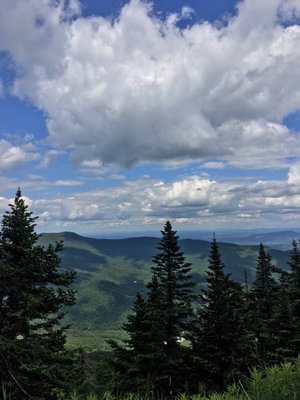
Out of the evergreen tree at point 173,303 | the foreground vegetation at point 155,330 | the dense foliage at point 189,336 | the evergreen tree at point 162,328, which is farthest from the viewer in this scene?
the evergreen tree at point 173,303

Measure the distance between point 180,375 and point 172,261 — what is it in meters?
8.64

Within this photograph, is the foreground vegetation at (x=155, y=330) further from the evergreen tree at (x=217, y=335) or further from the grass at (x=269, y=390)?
the grass at (x=269, y=390)

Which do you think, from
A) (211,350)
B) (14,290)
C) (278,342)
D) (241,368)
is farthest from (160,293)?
(14,290)

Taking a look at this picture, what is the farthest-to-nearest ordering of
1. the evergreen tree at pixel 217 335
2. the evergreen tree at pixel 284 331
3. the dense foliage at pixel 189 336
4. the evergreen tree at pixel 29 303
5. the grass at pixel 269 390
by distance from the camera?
the evergreen tree at pixel 284 331, the dense foliage at pixel 189 336, the evergreen tree at pixel 217 335, the evergreen tree at pixel 29 303, the grass at pixel 269 390

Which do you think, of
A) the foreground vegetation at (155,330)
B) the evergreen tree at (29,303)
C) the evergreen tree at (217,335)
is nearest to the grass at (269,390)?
the evergreen tree at (29,303)

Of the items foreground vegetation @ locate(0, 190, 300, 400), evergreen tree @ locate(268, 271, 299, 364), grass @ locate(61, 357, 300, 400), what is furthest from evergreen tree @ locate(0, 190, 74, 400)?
evergreen tree @ locate(268, 271, 299, 364)

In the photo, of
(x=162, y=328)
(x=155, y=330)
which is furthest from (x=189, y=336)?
(x=155, y=330)

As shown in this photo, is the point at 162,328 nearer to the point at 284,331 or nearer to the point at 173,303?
the point at 173,303

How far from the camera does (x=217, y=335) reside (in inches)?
1142

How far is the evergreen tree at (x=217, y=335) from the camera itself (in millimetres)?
27875

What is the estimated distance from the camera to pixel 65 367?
60.8 ft

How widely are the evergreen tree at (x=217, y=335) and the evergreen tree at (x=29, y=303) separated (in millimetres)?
12107

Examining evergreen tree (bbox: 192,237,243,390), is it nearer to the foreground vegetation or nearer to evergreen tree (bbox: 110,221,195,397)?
the foreground vegetation

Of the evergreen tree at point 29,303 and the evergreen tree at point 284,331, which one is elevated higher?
the evergreen tree at point 29,303
